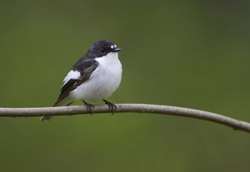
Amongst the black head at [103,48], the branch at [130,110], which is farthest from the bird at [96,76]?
the branch at [130,110]

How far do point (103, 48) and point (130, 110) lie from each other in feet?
2.18

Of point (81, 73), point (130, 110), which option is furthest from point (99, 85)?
point (130, 110)

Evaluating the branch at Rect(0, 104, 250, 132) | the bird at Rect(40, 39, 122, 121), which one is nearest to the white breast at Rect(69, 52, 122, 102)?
the bird at Rect(40, 39, 122, 121)

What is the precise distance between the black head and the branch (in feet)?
1.46

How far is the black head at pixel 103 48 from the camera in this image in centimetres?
242

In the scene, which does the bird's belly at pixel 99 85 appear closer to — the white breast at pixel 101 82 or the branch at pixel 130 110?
the white breast at pixel 101 82

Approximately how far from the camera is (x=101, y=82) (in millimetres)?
2318

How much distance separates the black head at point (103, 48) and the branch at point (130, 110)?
0.45 metres

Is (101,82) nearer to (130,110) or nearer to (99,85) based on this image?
(99,85)

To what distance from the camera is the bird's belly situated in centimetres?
232

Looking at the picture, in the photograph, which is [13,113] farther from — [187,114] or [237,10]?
[237,10]

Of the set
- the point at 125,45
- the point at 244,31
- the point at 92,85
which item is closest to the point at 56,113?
the point at 92,85

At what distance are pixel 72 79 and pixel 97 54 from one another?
285mm

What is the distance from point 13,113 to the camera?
1.69 metres
